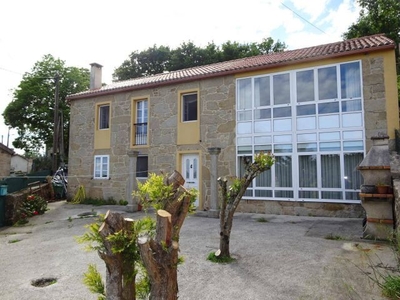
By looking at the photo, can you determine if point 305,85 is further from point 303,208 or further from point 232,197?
point 232,197

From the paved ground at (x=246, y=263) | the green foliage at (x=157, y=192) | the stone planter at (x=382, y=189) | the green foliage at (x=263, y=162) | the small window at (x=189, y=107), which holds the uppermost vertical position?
the small window at (x=189, y=107)

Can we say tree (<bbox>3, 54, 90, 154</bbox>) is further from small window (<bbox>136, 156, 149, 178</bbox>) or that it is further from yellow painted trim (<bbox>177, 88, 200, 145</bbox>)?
yellow painted trim (<bbox>177, 88, 200, 145</bbox>)

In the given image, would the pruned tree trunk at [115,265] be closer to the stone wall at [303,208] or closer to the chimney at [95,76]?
the stone wall at [303,208]

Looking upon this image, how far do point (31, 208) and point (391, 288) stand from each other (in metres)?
11.2

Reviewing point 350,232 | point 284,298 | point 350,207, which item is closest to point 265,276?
point 284,298

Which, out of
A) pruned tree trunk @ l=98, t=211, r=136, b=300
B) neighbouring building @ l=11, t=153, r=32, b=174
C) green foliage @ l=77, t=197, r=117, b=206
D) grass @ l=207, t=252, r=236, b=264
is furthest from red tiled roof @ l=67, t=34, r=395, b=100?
neighbouring building @ l=11, t=153, r=32, b=174

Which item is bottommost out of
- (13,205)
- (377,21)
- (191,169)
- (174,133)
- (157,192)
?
(13,205)

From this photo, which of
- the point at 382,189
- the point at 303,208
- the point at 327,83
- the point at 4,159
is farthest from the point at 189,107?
the point at 4,159

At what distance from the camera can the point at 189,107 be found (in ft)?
39.7

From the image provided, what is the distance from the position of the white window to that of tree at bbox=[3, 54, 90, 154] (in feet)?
37.7

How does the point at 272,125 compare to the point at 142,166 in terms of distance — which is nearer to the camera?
the point at 272,125

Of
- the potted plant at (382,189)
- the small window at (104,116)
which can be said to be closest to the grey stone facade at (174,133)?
the small window at (104,116)

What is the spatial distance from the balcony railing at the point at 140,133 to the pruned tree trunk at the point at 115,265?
1097 cm

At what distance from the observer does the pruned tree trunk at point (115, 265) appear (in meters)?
2.00
